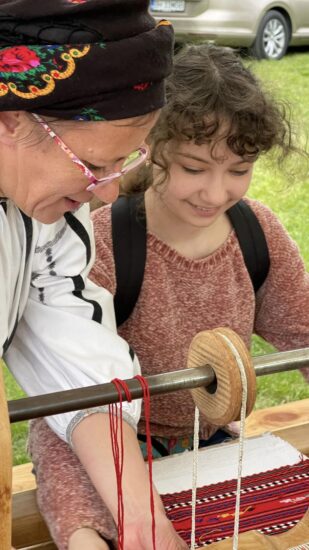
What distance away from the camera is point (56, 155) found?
117cm

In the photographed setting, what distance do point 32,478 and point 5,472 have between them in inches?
55.2

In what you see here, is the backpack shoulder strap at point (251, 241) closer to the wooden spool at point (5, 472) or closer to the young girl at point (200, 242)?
the young girl at point (200, 242)

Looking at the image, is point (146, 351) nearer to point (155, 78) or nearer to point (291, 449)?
point (291, 449)

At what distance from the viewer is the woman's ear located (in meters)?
1.16

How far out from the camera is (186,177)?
1.71 m

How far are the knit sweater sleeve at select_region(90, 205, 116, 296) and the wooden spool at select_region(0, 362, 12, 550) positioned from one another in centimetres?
93

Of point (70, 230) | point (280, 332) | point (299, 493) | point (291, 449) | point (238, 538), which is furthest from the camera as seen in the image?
point (280, 332)

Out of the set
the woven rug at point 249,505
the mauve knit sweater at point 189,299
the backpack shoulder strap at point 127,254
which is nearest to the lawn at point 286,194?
the mauve knit sweater at point 189,299

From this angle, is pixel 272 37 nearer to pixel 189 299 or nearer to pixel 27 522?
pixel 189 299

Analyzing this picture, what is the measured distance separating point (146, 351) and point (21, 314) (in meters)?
0.41

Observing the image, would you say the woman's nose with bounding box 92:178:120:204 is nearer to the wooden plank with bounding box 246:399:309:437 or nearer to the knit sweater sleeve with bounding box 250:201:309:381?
the knit sweater sleeve with bounding box 250:201:309:381

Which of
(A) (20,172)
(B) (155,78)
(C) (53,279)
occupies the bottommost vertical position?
(C) (53,279)

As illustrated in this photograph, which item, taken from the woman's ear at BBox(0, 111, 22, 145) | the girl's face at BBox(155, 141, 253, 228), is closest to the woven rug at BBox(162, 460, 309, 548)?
the girl's face at BBox(155, 141, 253, 228)

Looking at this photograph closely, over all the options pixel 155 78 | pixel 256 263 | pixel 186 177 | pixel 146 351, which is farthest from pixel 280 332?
pixel 155 78
